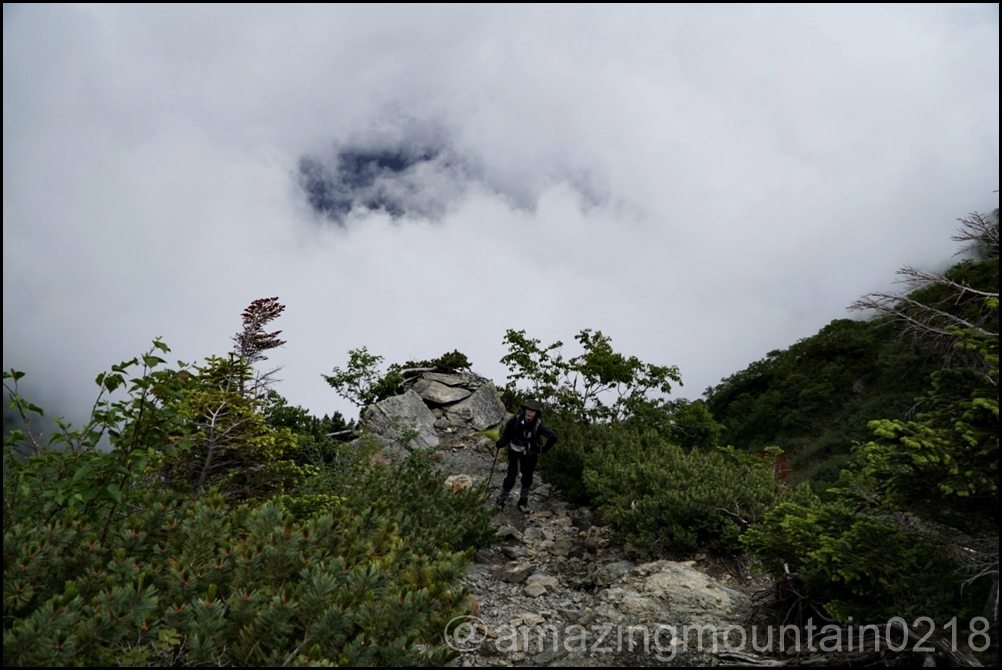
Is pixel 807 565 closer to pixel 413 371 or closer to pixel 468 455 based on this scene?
pixel 468 455

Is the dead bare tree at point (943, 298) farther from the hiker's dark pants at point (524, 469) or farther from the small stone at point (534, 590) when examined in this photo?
the hiker's dark pants at point (524, 469)

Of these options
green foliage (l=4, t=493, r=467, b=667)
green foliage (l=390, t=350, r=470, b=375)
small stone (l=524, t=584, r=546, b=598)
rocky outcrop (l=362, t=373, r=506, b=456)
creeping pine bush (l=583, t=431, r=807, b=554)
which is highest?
green foliage (l=390, t=350, r=470, b=375)

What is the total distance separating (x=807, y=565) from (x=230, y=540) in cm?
485

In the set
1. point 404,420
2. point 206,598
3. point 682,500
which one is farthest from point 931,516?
point 404,420

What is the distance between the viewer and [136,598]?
296cm

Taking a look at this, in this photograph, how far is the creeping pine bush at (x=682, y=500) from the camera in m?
7.51

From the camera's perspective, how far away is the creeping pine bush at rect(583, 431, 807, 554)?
7.51 metres

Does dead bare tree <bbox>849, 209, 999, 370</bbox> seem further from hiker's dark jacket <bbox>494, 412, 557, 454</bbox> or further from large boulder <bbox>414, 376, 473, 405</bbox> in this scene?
large boulder <bbox>414, 376, 473, 405</bbox>

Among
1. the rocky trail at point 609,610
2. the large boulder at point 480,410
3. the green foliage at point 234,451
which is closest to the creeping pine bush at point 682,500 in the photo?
the rocky trail at point 609,610

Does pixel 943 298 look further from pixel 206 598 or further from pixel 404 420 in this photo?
pixel 404 420

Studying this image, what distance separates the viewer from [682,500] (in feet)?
25.3

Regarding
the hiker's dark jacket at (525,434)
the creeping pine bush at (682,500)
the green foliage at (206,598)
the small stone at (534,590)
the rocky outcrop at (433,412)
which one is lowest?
the small stone at (534,590)

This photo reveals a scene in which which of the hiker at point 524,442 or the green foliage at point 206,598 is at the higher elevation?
the hiker at point 524,442

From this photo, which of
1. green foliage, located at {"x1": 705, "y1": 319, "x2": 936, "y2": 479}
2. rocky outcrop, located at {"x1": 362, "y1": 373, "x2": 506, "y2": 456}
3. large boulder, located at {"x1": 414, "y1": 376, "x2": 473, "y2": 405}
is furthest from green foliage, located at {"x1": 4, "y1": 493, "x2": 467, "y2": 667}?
green foliage, located at {"x1": 705, "y1": 319, "x2": 936, "y2": 479}
